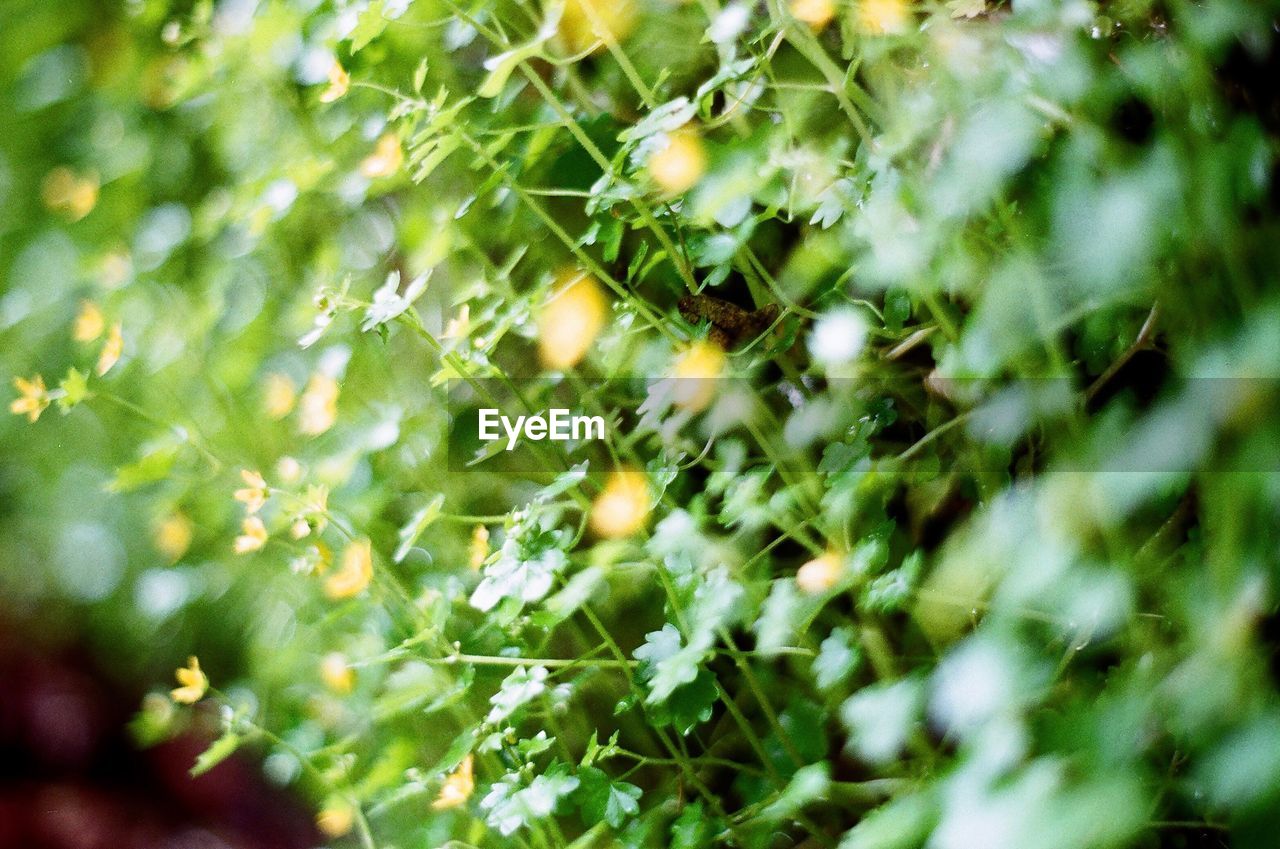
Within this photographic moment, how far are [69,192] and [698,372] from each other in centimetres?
94

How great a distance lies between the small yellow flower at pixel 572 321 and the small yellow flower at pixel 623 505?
0.38 ft

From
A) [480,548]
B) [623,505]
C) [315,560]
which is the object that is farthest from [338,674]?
[623,505]

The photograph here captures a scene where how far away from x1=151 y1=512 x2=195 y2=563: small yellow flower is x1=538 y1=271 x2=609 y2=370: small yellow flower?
56 cm

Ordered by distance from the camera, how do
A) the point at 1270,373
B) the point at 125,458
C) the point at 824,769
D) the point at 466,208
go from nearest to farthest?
the point at 1270,373 → the point at 824,769 → the point at 466,208 → the point at 125,458

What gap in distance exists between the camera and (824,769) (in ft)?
2.23

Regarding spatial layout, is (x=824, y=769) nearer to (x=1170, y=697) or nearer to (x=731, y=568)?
(x=731, y=568)

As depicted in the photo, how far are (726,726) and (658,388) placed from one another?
0.32 meters

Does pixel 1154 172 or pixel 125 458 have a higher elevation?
pixel 1154 172

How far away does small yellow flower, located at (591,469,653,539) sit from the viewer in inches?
30.9

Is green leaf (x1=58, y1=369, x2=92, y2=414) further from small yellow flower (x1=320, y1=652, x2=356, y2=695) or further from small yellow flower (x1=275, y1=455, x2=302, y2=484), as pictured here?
small yellow flower (x1=320, y1=652, x2=356, y2=695)

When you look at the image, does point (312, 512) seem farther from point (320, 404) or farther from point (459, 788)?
point (459, 788)

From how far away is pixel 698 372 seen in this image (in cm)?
76

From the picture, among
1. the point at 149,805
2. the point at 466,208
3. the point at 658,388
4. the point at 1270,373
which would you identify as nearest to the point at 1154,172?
the point at 1270,373

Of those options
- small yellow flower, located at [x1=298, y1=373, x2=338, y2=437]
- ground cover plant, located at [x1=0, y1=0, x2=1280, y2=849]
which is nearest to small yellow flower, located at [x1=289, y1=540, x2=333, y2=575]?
ground cover plant, located at [x1=0, y1=0, x2=1280, y2=849]
